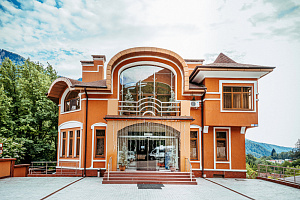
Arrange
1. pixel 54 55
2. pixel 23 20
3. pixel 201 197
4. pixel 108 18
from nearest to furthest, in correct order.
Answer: pixel 201 197, pixel 108 18, pixel 23 20, pixel 54 55

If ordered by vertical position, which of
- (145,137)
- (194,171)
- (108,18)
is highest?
(108,18)

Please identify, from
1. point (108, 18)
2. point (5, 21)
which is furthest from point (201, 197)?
point (5, 21)

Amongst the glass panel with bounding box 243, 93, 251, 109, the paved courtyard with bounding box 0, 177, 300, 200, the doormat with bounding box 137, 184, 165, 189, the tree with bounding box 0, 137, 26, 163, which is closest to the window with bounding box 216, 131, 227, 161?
the glass panel with bounding box 243, 93, 251, 109

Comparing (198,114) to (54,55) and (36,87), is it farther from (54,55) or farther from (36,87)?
(54,55)

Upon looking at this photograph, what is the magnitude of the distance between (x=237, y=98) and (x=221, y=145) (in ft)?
9.55

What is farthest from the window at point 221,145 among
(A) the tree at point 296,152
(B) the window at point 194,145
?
(A) the tree at point 296,152

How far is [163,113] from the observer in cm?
1598

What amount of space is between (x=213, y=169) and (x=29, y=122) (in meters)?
14.3

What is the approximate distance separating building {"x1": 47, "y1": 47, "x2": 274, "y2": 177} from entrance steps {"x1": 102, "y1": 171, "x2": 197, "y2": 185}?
893 millimetres

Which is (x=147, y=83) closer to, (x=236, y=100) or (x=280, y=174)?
(x=236, y=100)

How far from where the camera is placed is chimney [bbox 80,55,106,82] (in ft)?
68.3

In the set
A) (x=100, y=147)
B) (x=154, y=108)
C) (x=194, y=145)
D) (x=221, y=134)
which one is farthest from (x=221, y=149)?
(x=100, y=147)

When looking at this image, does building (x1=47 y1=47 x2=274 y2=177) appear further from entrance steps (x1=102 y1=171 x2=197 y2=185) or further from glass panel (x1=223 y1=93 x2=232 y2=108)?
entrance steps (x1=102 y1=171 x2=197 y2=185)

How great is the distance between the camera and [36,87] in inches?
923
